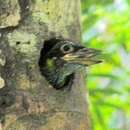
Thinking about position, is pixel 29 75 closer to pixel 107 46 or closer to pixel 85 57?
pixel 85 57

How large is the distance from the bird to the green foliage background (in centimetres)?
93

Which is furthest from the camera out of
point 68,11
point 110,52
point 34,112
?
point 110,52

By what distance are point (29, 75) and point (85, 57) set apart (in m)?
0.12

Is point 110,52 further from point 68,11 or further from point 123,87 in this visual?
point 68,11

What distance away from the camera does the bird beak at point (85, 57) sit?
121 cm

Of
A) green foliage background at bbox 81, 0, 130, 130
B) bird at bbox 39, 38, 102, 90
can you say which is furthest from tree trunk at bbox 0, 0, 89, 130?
green foliage background at bbox 81, 0, 130, 130

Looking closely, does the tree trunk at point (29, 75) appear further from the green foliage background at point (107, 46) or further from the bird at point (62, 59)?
the green foliage background at point (107, 46)

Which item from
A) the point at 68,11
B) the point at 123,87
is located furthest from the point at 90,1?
the point at 68,11

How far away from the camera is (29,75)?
120 cm

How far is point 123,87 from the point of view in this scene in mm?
2352

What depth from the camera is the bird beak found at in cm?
121

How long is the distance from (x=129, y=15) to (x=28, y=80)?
1282 mm

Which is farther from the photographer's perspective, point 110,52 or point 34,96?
point 110,52

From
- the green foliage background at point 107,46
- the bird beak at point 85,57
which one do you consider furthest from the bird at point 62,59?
the green foliage background at point 107,46
